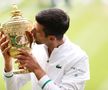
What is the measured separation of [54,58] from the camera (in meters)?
1.49

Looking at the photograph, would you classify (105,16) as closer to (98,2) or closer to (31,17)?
(98,2)

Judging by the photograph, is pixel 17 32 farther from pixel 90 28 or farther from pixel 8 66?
pixel 90 28

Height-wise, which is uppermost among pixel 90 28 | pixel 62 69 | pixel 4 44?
pixel 4 44

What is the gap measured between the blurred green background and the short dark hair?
68 centimetres

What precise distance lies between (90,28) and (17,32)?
0.83m

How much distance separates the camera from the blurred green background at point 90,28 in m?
2.04

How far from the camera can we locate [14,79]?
152 centimetres

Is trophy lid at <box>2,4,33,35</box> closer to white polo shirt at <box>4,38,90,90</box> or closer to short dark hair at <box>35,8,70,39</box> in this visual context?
short dark hair at <box>35,8,70,39</box>

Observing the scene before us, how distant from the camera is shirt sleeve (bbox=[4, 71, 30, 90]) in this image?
1.49 metres

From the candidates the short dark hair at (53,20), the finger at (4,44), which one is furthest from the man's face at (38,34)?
the finger at (4,44)

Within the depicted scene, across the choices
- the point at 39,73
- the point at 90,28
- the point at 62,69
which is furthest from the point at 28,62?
the point at 90,28

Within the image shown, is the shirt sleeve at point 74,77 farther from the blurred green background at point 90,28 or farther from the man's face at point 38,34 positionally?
the blurred green background at point 90,28

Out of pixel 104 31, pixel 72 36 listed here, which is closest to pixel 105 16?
pixel 104 31

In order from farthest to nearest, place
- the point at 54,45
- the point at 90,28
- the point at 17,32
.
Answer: the point at 90,28, the point at 54,45, the point at 17,32
